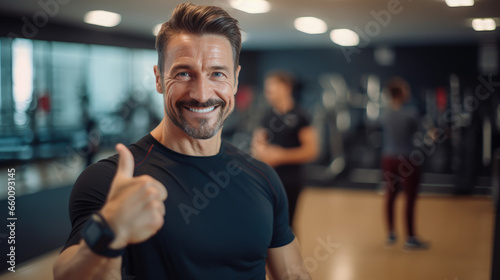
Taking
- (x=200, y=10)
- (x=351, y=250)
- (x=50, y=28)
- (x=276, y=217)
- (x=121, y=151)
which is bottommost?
(x=351, y=250)

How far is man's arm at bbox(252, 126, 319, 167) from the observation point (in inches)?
126

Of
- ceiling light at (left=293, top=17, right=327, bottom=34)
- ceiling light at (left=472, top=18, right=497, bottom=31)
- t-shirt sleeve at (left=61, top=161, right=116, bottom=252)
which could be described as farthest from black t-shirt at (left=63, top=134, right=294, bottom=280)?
ceiling light at (left=472, top=18, right=497, bottom=31)

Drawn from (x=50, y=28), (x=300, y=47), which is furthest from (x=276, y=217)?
(x=300, y=47)

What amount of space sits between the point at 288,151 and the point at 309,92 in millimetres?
6218

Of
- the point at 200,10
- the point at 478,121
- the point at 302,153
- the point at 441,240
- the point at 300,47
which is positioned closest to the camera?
the point at 200,10

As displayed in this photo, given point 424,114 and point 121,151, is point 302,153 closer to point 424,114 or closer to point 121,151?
point 121,151

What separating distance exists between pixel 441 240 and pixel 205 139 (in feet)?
13.2

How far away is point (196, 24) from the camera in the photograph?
3.85ft

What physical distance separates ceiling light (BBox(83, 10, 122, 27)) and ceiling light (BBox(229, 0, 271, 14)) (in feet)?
4.94

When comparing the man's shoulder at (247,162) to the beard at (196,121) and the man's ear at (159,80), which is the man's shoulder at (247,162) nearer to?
the beard at (196,121)

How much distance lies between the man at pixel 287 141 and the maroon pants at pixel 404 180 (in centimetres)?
121

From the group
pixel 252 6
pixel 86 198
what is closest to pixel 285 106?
pixel 252 6

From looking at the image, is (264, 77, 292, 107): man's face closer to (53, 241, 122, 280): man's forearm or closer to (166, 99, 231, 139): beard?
(166, 99, 231, 139): beard

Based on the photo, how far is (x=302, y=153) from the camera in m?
3.26
